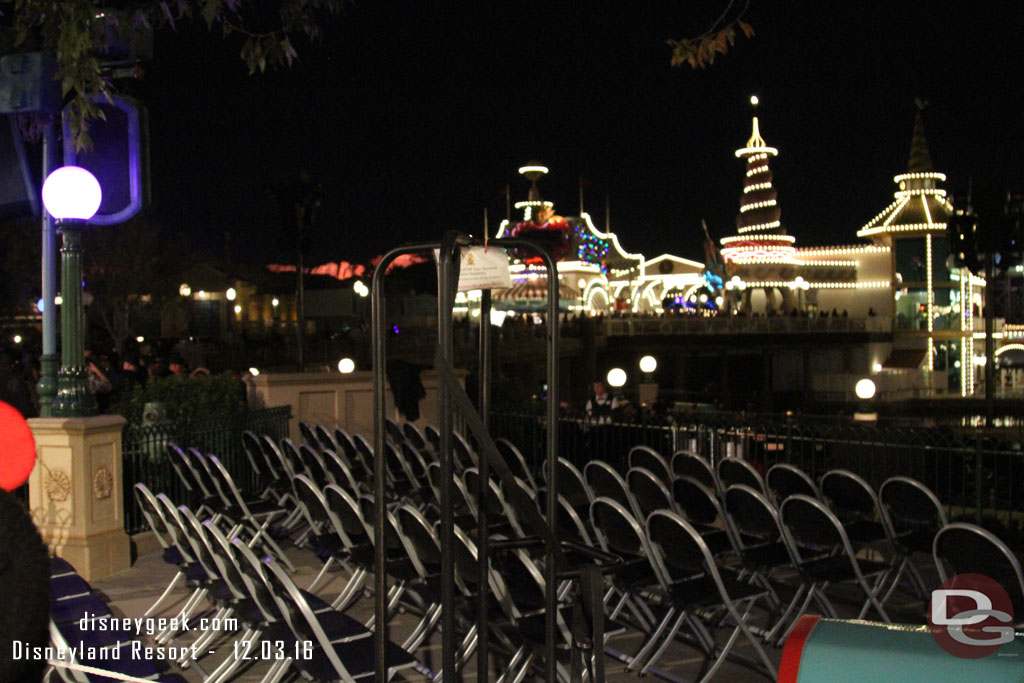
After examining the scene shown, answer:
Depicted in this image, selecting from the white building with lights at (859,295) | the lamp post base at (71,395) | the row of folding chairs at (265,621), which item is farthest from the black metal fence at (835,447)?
the white building with lights at (859,295)

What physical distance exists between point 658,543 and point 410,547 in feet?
4.85

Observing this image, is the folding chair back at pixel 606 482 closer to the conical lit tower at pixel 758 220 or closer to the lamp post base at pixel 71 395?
the lamp post base at pixel 71 395

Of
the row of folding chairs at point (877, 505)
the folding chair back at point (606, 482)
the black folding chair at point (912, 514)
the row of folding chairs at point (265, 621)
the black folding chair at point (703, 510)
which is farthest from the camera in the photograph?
the folding chair back at point (606, 482)

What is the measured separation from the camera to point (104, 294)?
42156mm

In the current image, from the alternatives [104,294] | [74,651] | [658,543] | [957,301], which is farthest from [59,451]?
[957,301]

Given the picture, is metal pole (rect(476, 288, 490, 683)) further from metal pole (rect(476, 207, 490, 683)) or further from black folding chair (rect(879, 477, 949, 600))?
black folding chair (rect(879, 477, 949, 600))

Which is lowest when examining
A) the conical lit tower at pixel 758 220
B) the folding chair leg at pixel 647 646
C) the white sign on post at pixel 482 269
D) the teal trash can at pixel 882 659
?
the folding chair leg at pixel 647 646

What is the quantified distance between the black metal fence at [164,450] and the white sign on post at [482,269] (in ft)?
20.7

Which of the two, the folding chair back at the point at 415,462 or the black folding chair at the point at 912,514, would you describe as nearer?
the black folding chair at the point at 912,514

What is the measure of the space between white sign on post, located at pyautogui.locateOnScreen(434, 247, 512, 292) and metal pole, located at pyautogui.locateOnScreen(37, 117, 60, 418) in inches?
226

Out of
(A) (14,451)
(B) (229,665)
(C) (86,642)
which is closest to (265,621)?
(B) (229,665)

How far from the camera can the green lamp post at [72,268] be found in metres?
7.29

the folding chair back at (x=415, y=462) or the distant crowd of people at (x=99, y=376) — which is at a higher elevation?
the distant crowd of people at (x=99, y=376)

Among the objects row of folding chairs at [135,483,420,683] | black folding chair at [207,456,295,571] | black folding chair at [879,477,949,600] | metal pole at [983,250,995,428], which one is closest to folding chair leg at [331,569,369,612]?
row of folding chairs at [135,483,420,683]
